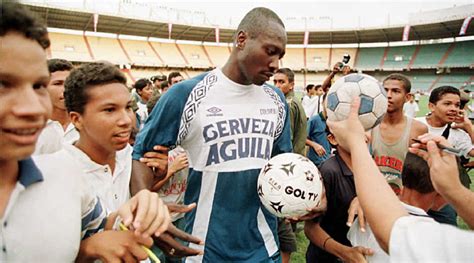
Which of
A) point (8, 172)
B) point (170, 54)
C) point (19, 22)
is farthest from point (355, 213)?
point (170, 54)

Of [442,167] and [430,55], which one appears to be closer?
[442,167]

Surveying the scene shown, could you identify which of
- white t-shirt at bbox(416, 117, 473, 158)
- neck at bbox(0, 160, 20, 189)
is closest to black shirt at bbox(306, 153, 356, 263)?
neck at bbox(0, 160, 20, 189)

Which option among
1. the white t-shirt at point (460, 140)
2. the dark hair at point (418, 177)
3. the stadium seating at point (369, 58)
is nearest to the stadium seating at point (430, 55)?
the stadium seating at point (369, 58)

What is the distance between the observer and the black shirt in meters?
2.29

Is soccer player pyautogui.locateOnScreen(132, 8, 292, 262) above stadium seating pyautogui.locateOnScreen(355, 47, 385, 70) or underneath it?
underneath

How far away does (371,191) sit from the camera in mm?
1384

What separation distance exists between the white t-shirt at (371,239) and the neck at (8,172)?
5.58 feet

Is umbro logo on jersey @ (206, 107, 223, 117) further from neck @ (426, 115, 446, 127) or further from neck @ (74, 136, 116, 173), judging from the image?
neck @ (426, 115, 446, 127)

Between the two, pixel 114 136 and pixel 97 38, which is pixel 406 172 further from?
pixel 97 38

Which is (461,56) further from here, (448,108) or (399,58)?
(448,108)

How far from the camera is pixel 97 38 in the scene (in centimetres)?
3566

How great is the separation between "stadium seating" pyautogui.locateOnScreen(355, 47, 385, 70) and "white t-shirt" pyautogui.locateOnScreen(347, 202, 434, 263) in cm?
4216

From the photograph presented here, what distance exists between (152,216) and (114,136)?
1.06 meters

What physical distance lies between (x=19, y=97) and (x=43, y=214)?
1.19ft
